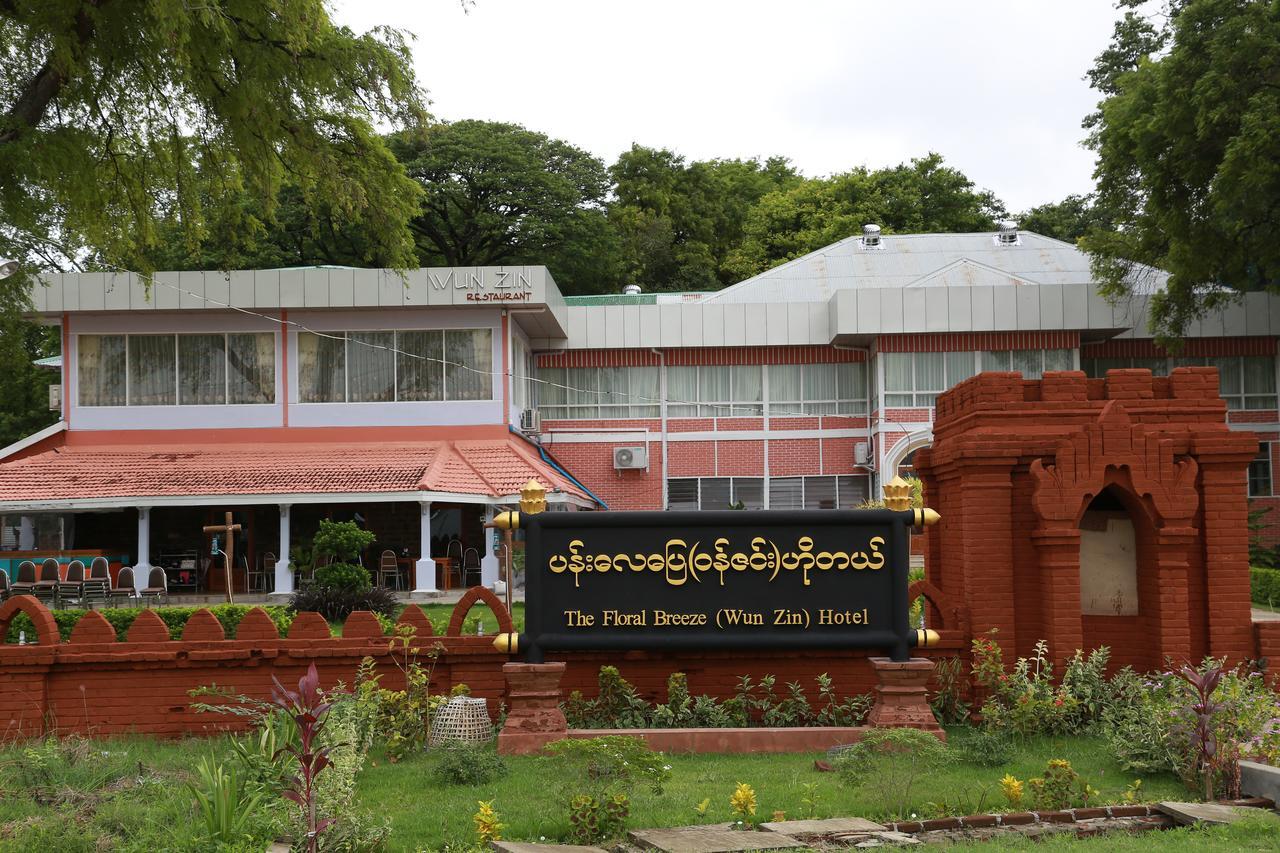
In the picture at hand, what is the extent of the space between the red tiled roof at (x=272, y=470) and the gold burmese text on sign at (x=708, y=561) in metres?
14.8

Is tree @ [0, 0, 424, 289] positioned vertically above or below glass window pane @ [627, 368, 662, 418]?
above

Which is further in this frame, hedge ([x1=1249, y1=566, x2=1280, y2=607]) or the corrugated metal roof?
the corrugated metal roof

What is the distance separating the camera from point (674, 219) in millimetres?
52875

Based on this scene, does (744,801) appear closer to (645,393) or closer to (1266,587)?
(1266,587)

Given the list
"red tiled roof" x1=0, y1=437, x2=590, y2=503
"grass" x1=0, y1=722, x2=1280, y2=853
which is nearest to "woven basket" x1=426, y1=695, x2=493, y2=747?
"grass" x1=0, y1=722, x2=1280, y2=853

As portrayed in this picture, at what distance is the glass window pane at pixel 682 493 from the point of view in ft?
109

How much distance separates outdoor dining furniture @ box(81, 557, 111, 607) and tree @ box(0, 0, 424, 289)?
773 cm

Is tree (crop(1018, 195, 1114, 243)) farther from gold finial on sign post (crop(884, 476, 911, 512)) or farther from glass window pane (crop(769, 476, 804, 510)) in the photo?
gold finial on sign post (crop(884, 476, 911, 512))

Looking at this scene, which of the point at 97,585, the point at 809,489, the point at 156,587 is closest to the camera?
the point at 97,585

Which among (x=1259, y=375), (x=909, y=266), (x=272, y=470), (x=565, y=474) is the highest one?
(x=909, y=266)

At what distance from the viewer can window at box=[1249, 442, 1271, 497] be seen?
32.4 metres

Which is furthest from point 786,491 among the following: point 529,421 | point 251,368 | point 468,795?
point 468,795

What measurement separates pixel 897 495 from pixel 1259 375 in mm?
26700

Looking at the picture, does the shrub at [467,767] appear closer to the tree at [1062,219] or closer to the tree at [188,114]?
the tree at [188,114]
